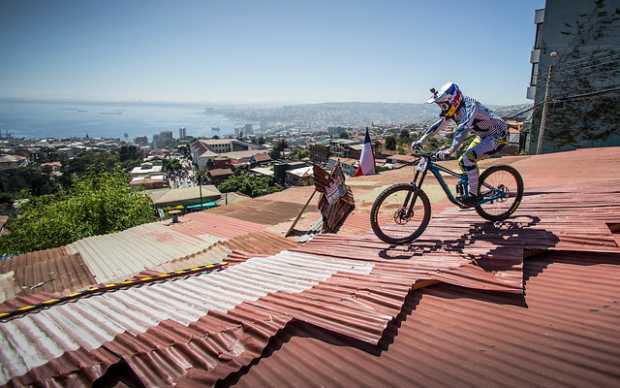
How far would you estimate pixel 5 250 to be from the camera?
18.5m

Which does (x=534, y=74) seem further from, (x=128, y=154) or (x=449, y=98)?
(x=128, y=154)

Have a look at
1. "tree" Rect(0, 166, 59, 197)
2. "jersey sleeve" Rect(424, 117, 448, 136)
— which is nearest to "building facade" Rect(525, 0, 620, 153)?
"jersey sleeve" Rect(424, 117, 448, 136)

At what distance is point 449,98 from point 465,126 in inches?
17.9

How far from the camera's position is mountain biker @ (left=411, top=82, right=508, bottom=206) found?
4398mm

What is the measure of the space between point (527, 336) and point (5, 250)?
83.6 ft

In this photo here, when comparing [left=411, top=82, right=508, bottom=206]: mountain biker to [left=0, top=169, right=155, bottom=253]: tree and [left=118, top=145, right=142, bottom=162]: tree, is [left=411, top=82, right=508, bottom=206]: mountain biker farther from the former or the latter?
[left=118, top=145, right=142, bottom=162]: tree

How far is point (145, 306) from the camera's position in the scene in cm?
387

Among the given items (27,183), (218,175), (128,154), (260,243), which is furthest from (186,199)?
(128,154)

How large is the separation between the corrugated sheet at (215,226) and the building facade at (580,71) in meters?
16.6

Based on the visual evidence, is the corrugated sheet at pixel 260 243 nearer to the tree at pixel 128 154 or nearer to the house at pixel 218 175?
the house at pixel 218 175

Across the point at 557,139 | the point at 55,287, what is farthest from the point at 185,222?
the point at 557,139

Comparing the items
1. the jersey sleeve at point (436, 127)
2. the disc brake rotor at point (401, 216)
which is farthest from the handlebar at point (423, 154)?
the disc brake rotor at point (401, 216)

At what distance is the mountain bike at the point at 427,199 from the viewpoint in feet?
15.0

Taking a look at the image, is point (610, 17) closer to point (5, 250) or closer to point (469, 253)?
point (469, 253)
